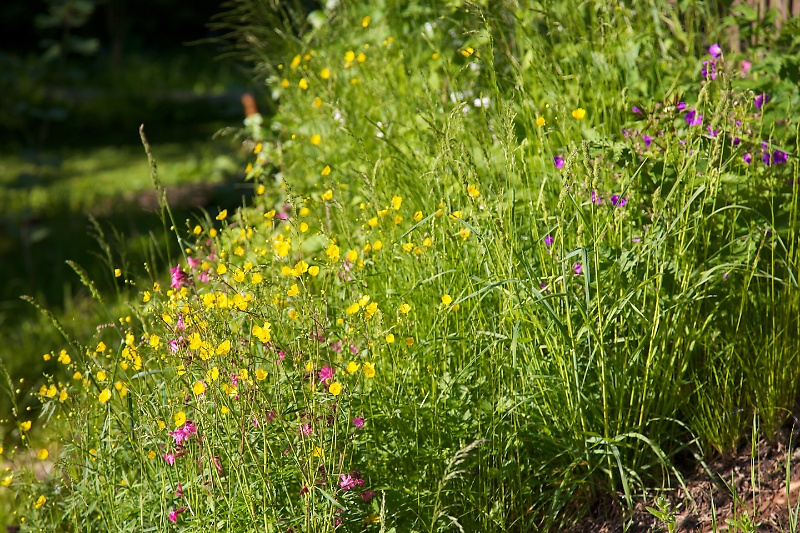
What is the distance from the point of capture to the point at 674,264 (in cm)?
222

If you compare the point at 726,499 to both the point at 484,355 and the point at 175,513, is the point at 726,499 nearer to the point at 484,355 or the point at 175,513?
the point at 484,355

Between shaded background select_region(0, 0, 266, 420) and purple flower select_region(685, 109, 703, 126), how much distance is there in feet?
5.13

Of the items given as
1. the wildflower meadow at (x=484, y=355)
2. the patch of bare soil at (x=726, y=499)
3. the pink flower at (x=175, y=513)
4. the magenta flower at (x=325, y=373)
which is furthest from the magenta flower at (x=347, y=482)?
the patch of bare soil at (x=726, y=499)

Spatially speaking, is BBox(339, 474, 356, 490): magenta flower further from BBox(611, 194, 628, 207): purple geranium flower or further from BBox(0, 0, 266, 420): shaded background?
BBox(611, 194, 628, 207): purple geranium flower

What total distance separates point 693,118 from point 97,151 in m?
6.36

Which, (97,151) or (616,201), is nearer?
(616,201)

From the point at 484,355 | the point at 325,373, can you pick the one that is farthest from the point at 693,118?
the point at 325,373

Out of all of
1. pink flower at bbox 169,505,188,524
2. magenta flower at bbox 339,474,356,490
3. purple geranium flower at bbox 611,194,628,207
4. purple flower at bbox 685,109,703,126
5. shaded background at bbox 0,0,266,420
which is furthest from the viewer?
shaded background at bbox 0,0,266,420

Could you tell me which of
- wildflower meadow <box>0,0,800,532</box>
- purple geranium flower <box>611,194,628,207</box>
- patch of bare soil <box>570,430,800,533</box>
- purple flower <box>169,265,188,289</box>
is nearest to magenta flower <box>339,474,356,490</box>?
wildflower meadow <box>0,0,800,532</box>

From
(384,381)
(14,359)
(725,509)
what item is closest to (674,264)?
(725,509)

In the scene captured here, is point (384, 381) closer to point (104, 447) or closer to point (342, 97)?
point (104, 447)

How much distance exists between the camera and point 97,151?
Answer: 25.5 feet

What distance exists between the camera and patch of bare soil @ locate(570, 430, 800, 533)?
6.63 ft

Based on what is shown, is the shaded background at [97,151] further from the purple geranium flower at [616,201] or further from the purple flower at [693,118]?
the purple flower at [693,118]
